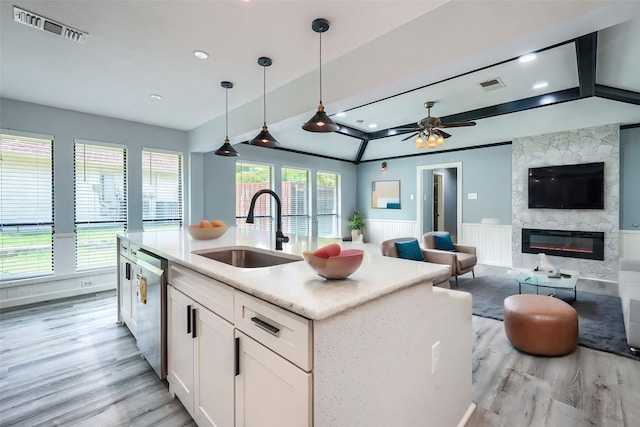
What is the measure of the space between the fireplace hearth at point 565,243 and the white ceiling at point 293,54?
1.94 meters

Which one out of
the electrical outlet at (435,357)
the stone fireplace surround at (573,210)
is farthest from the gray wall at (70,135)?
the stone fireplace surround at (573,210)

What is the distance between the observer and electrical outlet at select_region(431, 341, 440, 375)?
145 cm

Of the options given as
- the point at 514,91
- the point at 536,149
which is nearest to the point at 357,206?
the point at 536,149

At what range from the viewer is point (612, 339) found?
2771mm

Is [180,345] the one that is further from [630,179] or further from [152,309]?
[630,179]

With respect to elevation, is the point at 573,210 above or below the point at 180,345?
above

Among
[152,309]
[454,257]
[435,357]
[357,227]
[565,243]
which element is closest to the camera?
[435,357]

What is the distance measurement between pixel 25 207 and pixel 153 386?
3.53 meters

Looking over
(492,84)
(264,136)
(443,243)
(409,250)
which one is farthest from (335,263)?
(443,243)

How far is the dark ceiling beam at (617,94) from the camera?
3.83 metres

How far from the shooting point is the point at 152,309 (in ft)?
7.03

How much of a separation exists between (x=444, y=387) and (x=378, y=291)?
2.99 ft

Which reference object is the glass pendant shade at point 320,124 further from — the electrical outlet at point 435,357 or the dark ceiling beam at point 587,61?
the dark ceiling beam at point 587,61

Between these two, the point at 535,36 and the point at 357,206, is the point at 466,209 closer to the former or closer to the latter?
the point at 357,206
